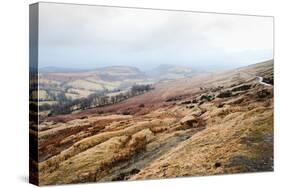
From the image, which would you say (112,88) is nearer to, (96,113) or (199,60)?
(96,113)

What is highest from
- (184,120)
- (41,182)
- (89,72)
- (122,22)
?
(122,22)

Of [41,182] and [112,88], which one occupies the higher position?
[112,88]

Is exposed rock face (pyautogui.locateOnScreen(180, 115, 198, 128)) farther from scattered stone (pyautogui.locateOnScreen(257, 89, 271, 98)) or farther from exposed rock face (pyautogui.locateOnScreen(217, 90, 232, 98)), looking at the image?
scattered stone (pyautogui.locateOnScreen(257, 89, 271, 98))

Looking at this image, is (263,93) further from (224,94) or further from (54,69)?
(54,69)

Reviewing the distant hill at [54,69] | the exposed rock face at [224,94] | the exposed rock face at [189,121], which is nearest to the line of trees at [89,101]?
the distant hill at [54,69]

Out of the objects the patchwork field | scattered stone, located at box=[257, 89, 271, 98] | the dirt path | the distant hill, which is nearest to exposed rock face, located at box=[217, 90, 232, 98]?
the patchwork field

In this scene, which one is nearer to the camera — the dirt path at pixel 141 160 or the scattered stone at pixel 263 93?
the dirt path at pixel 141 160

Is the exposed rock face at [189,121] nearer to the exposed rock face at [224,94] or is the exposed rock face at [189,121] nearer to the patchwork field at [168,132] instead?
the patchwork field at [168,132]

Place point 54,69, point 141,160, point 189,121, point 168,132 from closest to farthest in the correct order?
point 54,69, point 141,160, point 168,132, point 189,121

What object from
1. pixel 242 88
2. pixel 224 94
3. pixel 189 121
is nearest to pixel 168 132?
pixel 189 121

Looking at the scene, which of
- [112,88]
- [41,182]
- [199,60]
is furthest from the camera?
[199,60]

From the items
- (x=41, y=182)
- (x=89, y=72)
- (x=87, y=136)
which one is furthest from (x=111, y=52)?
(x=41, y=182)
